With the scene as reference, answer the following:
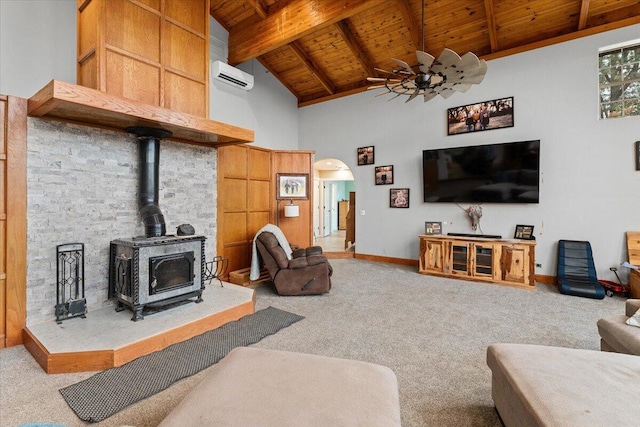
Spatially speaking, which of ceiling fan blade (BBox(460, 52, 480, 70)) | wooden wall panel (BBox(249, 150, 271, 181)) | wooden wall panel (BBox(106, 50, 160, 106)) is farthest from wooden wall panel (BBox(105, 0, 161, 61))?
ceiling fan blade (BBox(460, 52, 480, 70))

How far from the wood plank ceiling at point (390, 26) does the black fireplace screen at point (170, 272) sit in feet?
13.0

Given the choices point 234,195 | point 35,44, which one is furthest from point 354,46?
point 35,44

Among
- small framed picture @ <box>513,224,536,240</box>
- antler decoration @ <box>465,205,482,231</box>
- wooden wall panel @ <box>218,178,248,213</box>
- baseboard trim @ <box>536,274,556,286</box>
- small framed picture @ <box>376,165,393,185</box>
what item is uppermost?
small framed picture @ <box>376,165,393,185</box>

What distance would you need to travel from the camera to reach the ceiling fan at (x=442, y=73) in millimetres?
2762

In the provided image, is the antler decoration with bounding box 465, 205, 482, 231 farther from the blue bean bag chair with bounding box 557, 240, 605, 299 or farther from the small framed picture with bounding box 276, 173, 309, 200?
the small framed picture with bounding box 276, 173, 309, 200

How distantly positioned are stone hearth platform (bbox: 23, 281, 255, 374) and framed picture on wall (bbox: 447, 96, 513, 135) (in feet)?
16.4

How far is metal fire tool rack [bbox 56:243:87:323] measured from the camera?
2.90 metres

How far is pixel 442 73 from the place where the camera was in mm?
3064

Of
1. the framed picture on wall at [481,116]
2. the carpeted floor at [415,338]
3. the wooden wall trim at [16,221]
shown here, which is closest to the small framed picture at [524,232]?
the carpeted floor at [415,338]

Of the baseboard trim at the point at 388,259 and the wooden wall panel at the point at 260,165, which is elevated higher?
the wooden wall panel at the point at 260,165

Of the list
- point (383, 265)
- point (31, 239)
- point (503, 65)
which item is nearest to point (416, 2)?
point (503, 65)

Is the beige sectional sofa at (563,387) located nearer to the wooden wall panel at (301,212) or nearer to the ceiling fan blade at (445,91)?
the ceiling fan blade at (445,91)

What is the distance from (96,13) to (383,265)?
5888 mm

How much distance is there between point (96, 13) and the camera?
2973 millimetres
